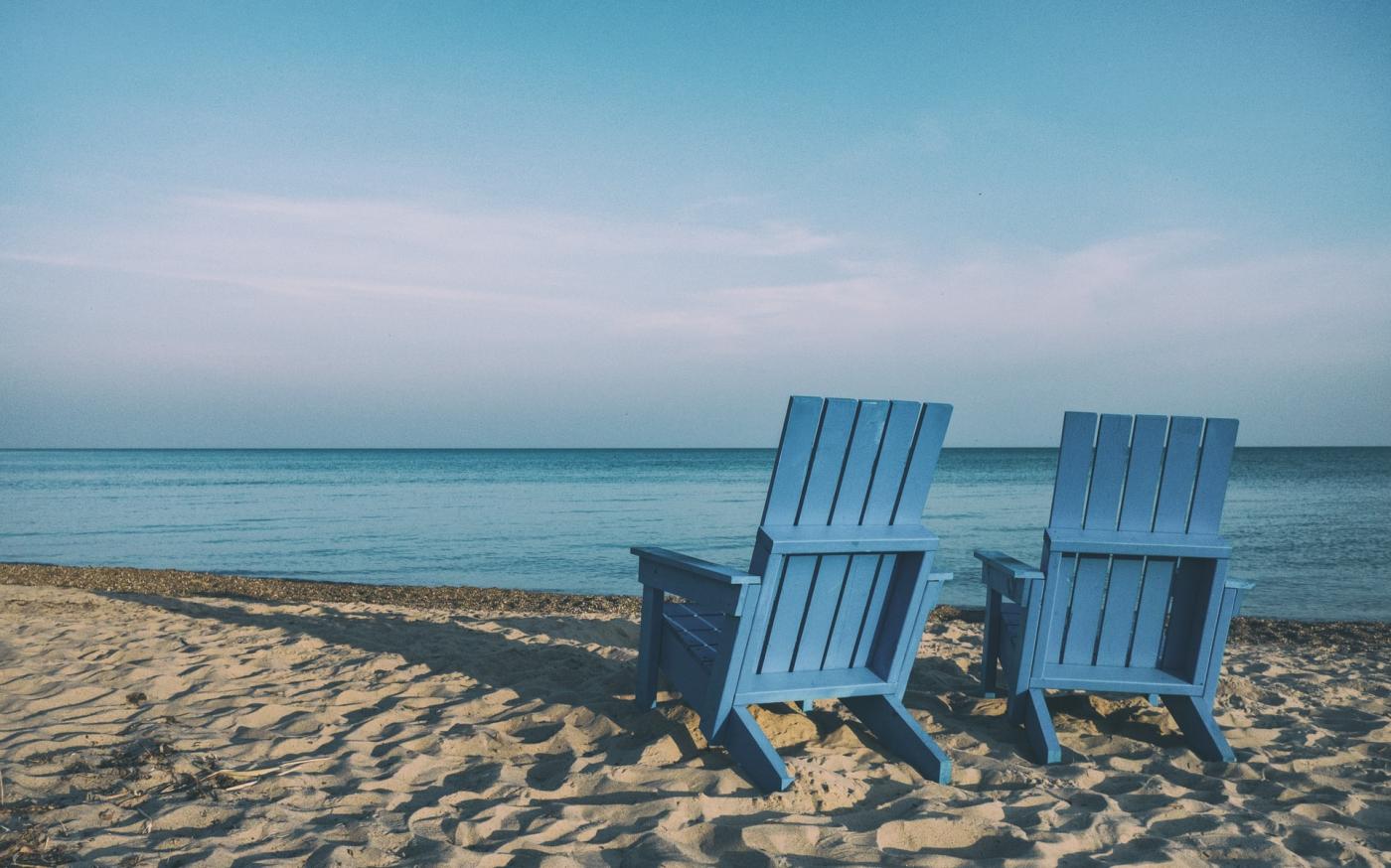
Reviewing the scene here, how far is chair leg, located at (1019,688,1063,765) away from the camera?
9.71 ft

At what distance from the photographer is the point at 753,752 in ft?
8.66

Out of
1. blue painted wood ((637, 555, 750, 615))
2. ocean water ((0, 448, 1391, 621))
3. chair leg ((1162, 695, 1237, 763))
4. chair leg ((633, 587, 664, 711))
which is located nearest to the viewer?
blue painted wood ((637, 555, 750, 615))

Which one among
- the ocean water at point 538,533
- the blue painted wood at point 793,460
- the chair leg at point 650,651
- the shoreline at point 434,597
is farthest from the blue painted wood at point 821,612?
the ocean water at point 538,533

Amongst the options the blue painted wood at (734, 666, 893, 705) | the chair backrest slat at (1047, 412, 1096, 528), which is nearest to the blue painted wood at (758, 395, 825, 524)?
the blue painted wood at (734, 666, 893, 705)

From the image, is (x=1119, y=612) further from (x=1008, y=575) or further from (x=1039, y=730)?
(x=1039, y=730)

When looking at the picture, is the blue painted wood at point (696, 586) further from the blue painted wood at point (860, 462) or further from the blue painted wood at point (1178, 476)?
the blue painted wood at point (1178, 476)

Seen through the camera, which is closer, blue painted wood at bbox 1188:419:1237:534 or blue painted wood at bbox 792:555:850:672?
blue painted wood at bbox 792:555:850:672

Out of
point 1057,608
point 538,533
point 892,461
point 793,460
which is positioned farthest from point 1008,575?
point 538,533

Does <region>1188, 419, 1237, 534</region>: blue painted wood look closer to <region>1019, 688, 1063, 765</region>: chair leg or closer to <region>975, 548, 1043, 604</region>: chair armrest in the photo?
<region>975, 548, 1043, 604</region>: chair armrest

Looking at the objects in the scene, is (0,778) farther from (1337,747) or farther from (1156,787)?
(1337,747)

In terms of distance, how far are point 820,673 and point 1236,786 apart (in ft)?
4.66

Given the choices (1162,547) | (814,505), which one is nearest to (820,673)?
(814,505)

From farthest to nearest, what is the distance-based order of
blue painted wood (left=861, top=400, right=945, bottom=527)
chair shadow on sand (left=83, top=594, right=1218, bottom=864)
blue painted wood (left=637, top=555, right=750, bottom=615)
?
blue painted wood (left=861, top=400, right=945, bottom=527) → blue painted wood (left=637, top=555, right=750, bottom=615) → chair shadow on sand (left=83, top=594, right=1218, bottom=864)

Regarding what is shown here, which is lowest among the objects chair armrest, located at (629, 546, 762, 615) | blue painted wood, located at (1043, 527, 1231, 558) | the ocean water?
the ocean water
